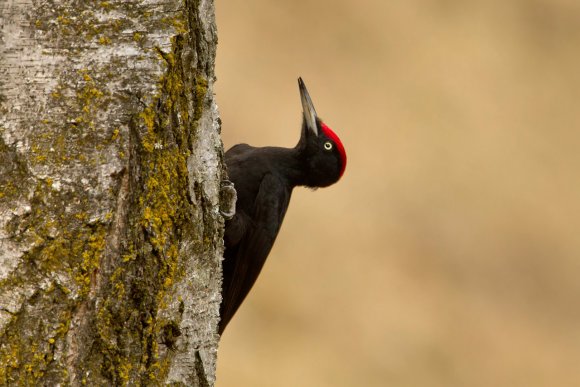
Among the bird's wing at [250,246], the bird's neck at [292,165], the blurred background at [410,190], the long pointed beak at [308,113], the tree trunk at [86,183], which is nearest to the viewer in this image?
the tree trunk at [86,183]

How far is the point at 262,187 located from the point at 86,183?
2.28 meters

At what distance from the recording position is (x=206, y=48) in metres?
3.10

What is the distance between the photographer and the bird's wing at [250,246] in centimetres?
460

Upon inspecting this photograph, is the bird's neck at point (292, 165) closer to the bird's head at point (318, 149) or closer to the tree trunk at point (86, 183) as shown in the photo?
the bird's head at point (318, 149)

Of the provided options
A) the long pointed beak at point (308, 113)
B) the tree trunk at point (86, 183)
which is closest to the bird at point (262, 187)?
the long pointed beak at point (308, 113)

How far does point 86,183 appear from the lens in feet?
9.04

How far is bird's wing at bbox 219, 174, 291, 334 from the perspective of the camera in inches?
181

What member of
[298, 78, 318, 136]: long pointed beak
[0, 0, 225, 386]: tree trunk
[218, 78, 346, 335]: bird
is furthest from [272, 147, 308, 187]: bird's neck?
[0, 0, 225, 386]: tree trunk

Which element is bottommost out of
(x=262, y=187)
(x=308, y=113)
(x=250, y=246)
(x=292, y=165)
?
(x=250, y=246)

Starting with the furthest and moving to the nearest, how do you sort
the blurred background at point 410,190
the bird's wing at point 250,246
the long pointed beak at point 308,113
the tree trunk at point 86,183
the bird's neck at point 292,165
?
the blurred background at point 410,190 → the long pointed beak at point 308,113 → the bird's neck at point 292,165 → the bird's wing at point 250,246 → the tree trunk at point 86,183

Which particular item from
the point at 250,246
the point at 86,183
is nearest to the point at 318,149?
the point at 250,246

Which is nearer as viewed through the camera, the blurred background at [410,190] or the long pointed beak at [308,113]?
the long pointed beak at [308,113]

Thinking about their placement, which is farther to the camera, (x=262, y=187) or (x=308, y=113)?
(x=308, y=113)

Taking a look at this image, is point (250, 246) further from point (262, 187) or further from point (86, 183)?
point (86, 183)
